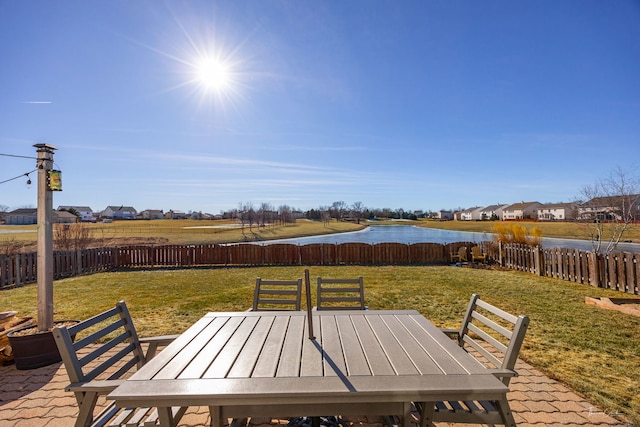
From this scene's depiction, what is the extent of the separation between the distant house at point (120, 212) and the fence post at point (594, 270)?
124 m

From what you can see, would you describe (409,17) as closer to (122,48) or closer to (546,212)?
(122,48)

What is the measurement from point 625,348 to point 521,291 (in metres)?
4.00

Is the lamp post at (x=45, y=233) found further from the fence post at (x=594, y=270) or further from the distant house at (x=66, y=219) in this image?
the fence post at (x=594, y=270)

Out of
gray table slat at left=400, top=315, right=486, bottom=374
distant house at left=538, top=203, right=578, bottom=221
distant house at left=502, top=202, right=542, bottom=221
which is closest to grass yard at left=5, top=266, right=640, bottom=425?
gray table slat at left=400, top=315, right=486, bottom=374

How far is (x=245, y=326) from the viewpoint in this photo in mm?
2475

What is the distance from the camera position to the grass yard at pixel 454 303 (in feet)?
11.4

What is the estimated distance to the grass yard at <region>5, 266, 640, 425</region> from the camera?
11.4 ft

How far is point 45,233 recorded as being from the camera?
4.15 m

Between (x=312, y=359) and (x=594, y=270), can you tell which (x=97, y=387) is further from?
(x=594, y=270)

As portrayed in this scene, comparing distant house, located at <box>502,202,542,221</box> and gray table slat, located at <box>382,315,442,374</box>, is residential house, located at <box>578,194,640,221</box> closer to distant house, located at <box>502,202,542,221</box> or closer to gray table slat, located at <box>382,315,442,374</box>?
gray table slat, located at <box>382,315,442,374</box>

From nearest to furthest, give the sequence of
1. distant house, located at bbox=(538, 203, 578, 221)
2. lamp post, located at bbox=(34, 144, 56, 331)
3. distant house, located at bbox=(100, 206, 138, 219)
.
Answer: lamp post, located at bbox=(34, 144, 56, 331)
distant house, located at bbox=(538, 203, 578, 221)
distant house, located at bbox=(100, 206, 138, 219)

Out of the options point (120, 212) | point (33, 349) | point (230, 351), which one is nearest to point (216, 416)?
point (230, 351)

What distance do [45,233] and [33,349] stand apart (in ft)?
5.13

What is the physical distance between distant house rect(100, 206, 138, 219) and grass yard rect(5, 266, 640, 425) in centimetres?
11352
